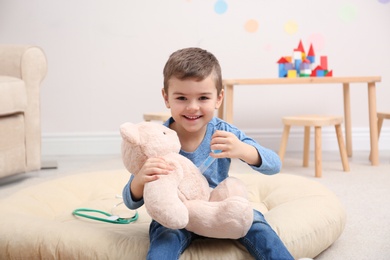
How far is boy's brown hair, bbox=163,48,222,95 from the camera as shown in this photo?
1.29 metres

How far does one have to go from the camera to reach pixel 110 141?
355cm

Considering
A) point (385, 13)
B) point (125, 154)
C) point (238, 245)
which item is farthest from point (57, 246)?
point (385, 13)

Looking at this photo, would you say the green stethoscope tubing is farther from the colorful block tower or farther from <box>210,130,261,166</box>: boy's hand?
the colorful block tower

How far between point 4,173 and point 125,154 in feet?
4.79

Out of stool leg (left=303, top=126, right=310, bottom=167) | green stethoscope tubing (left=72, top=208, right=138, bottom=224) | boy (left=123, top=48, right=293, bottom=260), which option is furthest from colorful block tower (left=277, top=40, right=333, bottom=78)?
boy (left=123, top=48, right=293, bottom=260)

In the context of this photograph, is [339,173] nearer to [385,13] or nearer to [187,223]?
[385,13]

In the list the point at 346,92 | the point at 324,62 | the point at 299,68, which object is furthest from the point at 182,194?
the point at 346,92

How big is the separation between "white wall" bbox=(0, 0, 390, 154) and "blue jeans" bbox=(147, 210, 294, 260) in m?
2.26

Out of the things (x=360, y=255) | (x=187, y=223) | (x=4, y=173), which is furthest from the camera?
(x=4, y=173)

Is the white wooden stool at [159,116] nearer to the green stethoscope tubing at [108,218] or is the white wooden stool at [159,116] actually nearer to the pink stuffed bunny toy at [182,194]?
the green stethoscope tubing at [108,218]

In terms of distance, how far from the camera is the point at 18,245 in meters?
1.39

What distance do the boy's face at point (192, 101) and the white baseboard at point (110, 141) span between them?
7.40 feet

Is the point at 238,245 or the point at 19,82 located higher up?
the point at 19,82

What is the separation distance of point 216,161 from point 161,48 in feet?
7.17
